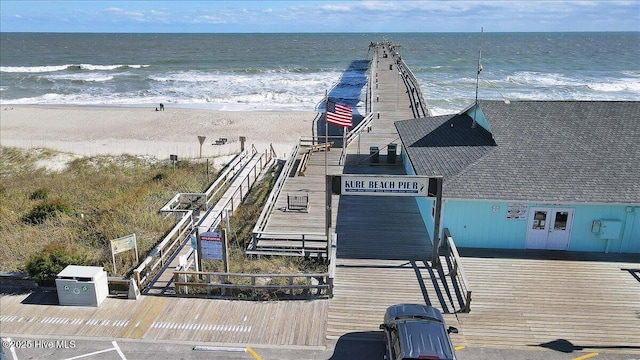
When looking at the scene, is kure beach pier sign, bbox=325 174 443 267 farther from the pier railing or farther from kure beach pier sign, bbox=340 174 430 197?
the pier railing

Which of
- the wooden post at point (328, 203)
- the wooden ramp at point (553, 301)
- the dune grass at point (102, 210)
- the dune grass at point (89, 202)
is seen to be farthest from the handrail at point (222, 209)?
the wooden ramp at point (553, 301)

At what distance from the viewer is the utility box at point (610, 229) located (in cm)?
1495

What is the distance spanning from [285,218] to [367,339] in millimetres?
7628

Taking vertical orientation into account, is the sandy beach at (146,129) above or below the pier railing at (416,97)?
below

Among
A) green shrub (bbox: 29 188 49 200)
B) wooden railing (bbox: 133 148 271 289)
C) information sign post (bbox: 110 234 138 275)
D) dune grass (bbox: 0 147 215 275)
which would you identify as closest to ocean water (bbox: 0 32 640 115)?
dune grass (bbox: 0 147 215 275)

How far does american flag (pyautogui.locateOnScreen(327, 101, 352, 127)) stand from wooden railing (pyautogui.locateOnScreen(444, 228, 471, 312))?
24.9 feet

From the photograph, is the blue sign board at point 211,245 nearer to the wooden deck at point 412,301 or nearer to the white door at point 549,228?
the wooden deck at point 412,301

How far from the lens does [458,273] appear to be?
13.3m

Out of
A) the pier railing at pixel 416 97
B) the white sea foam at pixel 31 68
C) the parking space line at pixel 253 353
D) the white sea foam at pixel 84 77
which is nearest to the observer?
the parking space line at pixel 253 353

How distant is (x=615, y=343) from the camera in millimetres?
11047

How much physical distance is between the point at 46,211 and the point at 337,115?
11883 mm

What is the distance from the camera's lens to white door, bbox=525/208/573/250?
50.1ft

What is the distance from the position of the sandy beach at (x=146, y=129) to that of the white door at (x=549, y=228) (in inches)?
804

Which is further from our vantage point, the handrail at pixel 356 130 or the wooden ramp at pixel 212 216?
the handrail at pixel 356 130
